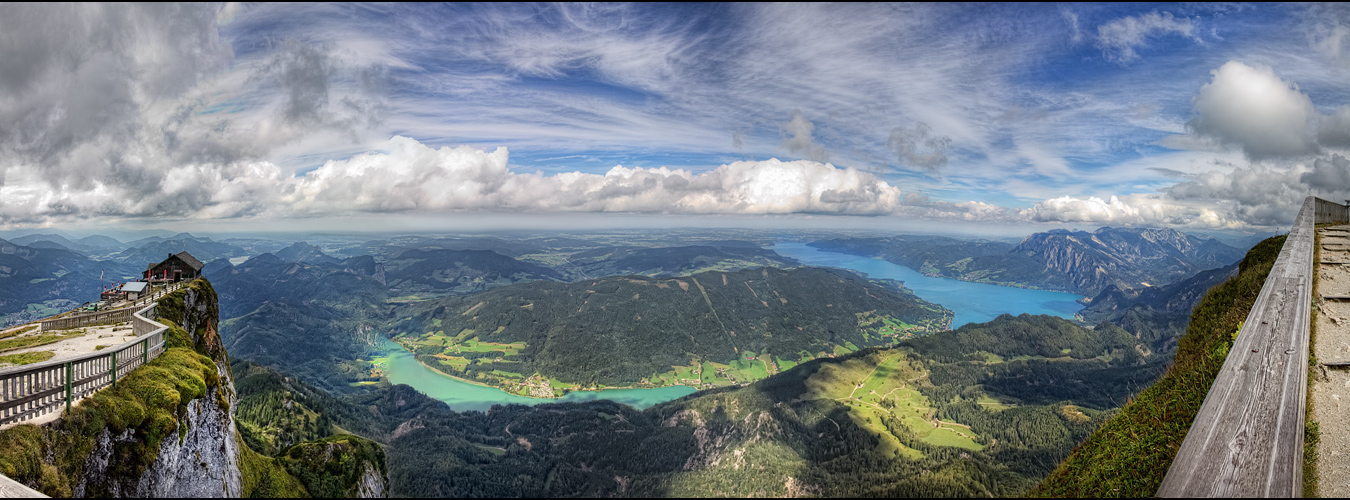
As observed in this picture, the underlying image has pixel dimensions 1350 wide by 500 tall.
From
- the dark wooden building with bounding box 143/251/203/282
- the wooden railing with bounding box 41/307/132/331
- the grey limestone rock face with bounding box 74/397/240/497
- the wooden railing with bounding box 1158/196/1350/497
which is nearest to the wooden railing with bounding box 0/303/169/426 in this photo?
the grey limestone rock face with bounding box 74/397/240/497

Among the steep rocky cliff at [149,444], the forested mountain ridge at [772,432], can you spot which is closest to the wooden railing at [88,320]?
the steep rocky cliff at [149,444]

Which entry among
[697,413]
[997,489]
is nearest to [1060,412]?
[997,489]

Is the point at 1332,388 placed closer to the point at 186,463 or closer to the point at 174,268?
the point at 186,463

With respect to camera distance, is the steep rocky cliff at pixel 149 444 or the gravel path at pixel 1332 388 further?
the steep rocky cliff at pixel 149 444

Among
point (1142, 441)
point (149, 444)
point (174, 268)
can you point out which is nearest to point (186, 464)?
point (149, 444)

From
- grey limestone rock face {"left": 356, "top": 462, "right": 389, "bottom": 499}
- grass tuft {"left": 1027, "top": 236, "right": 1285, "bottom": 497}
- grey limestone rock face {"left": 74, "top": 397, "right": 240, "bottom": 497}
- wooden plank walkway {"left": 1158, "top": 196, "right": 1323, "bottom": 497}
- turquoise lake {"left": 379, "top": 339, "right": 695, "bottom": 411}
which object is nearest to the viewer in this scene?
wooden plank walkway {"left": 1158, "top": 196, "right": 1323, "bottom": 497}

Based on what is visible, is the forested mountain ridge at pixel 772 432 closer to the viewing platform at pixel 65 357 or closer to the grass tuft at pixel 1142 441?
the viewing platform at pixel 65 357

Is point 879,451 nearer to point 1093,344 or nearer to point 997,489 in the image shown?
point 997,489

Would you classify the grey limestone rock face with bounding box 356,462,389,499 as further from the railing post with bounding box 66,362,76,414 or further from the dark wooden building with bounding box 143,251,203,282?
the railing post with bounding box 66,362,76,414
